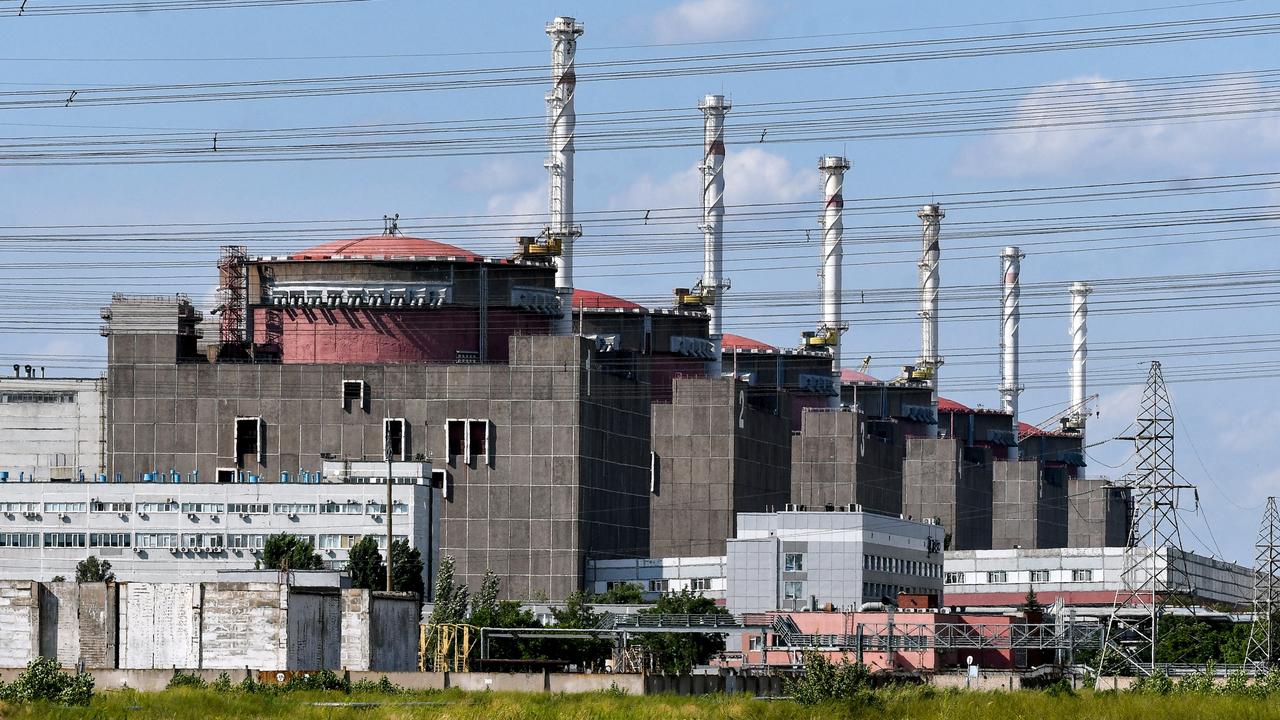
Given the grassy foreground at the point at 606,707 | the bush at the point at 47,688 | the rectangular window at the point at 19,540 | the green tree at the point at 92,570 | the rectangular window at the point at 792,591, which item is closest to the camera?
the grassy foreground at the point at 606,707

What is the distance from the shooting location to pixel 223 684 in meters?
89.3

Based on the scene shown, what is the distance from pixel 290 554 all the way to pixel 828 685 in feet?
241

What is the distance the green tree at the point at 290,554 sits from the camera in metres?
148

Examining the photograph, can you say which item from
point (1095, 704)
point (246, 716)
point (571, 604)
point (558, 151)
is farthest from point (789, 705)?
point (558, 151)

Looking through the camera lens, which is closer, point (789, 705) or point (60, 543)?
point (789, 705)

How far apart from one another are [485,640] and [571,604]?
32183mm

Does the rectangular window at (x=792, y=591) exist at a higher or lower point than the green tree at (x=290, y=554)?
lower

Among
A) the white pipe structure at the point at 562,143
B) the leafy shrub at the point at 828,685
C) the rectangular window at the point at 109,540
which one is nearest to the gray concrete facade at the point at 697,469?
the white pipe structure at the point at 562,143

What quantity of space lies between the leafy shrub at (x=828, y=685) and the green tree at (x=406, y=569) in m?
62.2

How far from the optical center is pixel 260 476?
173875mm

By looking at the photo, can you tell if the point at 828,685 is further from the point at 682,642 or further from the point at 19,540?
the point at 19,540

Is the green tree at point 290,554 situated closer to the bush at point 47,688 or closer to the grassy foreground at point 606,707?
the grassy foreground at point 606,707

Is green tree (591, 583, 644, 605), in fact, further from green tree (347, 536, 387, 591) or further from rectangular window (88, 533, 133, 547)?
rectangular window (88, 533, 133, 547)

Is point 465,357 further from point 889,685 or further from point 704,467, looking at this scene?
point 889,685
